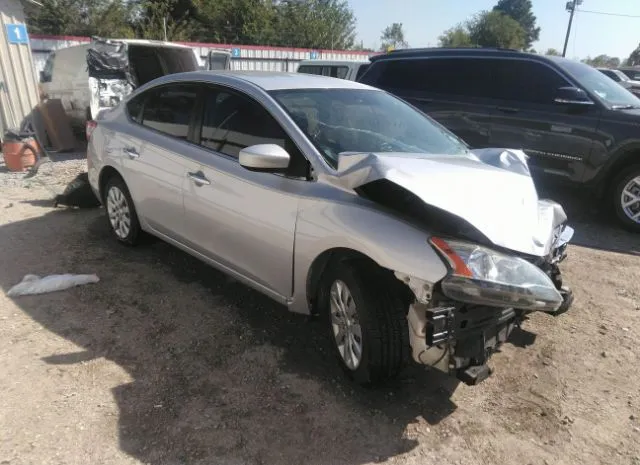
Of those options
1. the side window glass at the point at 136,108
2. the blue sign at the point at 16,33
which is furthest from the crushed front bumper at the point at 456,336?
the blue sign at the point at 16,33

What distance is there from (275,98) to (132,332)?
1828 mm

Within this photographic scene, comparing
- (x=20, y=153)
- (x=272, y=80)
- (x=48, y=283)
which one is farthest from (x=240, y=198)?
(x=20, y=153)

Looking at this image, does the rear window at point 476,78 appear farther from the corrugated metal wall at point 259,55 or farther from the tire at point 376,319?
the corrugated metal wall at point 259,55

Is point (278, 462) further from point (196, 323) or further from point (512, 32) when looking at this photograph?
point (512, 32)

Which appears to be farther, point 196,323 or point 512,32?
point 512,32

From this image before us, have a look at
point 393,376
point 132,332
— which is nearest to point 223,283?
point 132,332

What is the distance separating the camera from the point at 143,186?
14.4 ft

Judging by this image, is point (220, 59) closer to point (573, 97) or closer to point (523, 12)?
point (573, 97)

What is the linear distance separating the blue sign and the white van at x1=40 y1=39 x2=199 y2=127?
1.11m

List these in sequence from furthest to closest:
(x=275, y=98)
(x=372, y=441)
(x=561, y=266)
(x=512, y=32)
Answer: (x=512, y=32), (x=561, y=266), (x=275, y=98), (x=372, y=441)

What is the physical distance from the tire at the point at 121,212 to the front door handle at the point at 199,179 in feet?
3.78

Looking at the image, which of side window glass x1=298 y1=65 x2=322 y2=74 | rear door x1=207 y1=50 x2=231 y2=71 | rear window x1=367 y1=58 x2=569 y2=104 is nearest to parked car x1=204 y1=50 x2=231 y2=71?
rear door x1=207 y1=50 x2=231 y2=71

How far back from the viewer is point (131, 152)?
4.47 m

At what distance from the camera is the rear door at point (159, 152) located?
4.00 m
